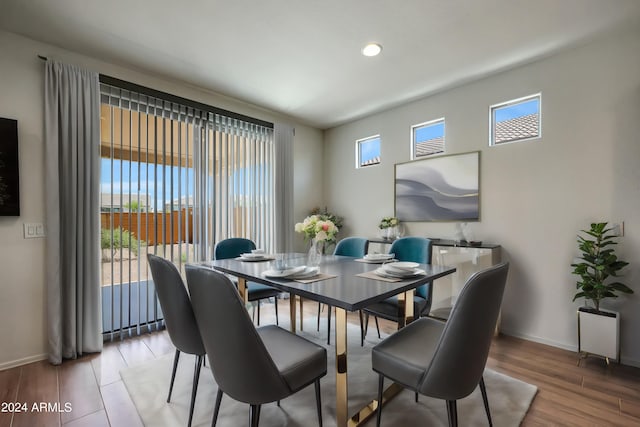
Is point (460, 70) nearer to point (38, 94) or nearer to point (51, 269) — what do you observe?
point (38, 94)

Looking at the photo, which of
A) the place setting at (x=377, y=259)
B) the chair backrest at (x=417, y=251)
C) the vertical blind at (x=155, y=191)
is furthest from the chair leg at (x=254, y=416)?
the vertical blind at (x=155, y=191)

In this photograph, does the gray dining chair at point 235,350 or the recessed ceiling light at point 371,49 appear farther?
the recessed ceiling light at point 371,49

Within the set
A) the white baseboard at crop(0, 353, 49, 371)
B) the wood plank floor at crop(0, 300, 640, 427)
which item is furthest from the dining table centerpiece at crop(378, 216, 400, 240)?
the white baseboard at crop(0, 353, 49, 371)

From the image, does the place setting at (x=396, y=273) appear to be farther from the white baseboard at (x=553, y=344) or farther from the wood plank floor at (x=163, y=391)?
the white baseboard at (x=553, y=344)

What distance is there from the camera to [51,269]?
2.37 m

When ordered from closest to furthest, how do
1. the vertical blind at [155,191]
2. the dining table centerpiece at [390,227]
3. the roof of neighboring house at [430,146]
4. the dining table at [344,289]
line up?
the dining table at [344,289] → the vertical blind at [155,191] → the roof of neighboring house at [430,146] → the dining table centerpiece at [390,227]

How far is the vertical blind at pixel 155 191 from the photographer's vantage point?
282 cm

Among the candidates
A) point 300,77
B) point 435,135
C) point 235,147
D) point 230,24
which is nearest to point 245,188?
point 235,147

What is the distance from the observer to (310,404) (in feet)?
5.96

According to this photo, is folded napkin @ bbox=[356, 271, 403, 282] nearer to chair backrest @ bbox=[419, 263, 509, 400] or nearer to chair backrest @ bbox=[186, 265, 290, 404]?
chair backrest @ bbox=[419, 263, 509, 400]

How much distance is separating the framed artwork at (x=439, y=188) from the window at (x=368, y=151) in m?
0.47

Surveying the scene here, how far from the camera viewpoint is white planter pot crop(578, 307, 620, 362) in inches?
87.5

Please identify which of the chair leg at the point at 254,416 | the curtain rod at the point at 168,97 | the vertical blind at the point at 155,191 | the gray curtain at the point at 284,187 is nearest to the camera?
the chair leg at the point at 254,416

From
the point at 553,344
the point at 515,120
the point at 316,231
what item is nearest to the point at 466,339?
the point at 316,231
